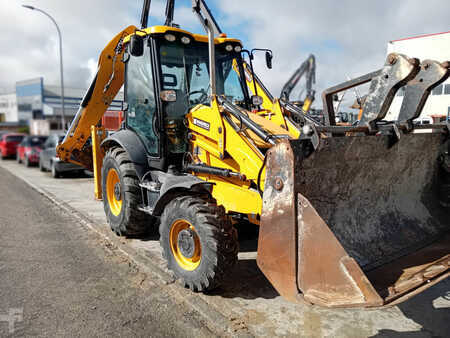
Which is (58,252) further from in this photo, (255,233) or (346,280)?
(346,280)

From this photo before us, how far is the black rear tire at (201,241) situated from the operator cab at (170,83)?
1.18m

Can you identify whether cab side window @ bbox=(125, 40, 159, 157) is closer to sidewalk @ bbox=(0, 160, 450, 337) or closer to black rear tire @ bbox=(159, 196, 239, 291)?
black rear tire @ bbox=(159, 196, 239, 291)

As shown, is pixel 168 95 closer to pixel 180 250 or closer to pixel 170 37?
pixel 170 37

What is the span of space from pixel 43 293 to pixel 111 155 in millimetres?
2272

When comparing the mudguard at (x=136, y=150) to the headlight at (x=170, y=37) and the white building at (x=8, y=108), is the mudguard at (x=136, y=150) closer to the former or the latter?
the headlight at (x=170, y=37)

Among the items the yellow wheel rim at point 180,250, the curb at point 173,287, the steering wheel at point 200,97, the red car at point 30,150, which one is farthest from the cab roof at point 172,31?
the red car at point 30,150

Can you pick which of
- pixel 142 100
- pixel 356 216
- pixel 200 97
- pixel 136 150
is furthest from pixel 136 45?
pixel 356 216

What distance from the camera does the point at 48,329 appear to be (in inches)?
126

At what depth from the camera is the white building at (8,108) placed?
59688 millimetres

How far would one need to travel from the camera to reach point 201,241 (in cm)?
348

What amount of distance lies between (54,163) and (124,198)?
8.75 meters

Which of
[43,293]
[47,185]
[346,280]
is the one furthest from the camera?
[47,185]

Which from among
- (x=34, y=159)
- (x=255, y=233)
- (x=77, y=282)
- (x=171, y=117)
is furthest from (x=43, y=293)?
(x=34, y=159)

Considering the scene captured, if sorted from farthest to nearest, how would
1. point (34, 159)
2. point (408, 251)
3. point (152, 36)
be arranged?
point (34, 159), point (152, 36), point (408, 251)
